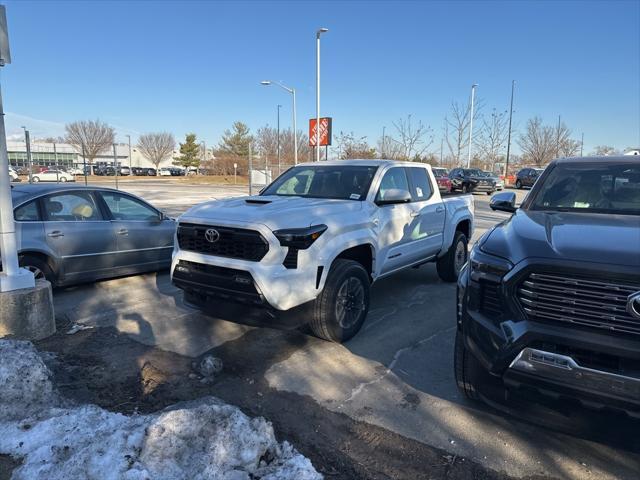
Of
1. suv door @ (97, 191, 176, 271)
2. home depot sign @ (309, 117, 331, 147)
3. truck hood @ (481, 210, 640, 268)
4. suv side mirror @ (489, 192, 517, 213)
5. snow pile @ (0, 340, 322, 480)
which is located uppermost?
home depot sign @ (309, 117, 331, 147)

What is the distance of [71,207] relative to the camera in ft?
21.1

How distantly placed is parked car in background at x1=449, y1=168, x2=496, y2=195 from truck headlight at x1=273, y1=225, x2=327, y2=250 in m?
27.1

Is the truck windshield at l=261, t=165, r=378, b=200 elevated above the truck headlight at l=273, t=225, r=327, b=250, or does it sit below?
above

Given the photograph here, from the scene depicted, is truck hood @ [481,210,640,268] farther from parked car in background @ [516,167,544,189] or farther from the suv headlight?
parked car in background @ [516,167,544,189]

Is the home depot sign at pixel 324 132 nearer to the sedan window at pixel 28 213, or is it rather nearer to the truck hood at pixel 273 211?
the sedan window at pixel 28 213

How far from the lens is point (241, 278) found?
4086 mm

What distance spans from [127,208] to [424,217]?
443 centimetres

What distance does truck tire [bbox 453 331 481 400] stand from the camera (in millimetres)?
3105

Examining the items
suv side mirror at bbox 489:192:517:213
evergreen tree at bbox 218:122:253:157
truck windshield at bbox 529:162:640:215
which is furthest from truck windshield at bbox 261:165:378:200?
evergreen tree at bbox 218:122:253:157

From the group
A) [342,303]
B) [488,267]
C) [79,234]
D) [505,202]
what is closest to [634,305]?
[488,267]

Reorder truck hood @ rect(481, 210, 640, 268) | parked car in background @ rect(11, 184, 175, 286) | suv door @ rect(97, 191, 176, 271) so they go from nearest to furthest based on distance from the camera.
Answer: truck hood @ rect(481, 210, 640, 268), parked car in background @ rect(11, 184, 175, 286), suv door @ rect(97, 191, 176, 271)

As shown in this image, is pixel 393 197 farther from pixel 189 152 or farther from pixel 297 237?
pixel 189 152

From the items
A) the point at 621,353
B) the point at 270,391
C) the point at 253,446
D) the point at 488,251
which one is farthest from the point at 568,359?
the point at 270,391

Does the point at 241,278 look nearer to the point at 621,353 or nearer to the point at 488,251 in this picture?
the point at 488,251
